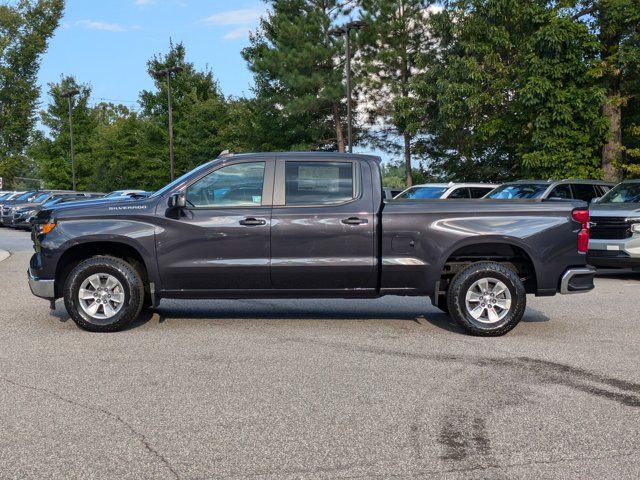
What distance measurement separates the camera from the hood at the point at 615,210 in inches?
517

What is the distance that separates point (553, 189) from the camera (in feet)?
53.6

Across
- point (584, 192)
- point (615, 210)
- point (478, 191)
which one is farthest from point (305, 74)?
point (615, 210)

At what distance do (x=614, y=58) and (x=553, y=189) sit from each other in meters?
11.1

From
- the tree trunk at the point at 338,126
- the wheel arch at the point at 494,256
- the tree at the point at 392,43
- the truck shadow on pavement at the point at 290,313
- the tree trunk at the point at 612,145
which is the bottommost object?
the truck shadow on pavement at the point at 290,313

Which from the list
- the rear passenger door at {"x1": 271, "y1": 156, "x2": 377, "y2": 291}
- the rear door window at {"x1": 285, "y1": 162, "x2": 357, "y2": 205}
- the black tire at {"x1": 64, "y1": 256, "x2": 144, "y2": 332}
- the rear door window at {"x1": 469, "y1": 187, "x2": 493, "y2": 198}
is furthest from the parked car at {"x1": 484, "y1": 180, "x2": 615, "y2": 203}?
the black tire at {"x1": 64, "y1": 256, "x2": 144, "y2": 332}

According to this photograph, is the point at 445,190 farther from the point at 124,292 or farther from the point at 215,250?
the point at 124,292

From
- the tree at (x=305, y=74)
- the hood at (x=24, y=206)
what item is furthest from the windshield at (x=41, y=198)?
the tree at (x=305, y=74)

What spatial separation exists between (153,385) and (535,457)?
9.87ft

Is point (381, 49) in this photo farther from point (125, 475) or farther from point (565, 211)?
point (125, 475)

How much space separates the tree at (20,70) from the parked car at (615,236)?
61.5 meters

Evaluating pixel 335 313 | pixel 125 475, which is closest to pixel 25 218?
pixel 335 313

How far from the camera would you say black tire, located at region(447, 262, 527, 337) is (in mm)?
8000

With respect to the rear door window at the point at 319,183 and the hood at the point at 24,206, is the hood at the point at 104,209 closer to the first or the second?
the rear door window at the point at 319,183

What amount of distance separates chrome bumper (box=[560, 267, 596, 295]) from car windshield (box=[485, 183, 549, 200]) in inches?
326
